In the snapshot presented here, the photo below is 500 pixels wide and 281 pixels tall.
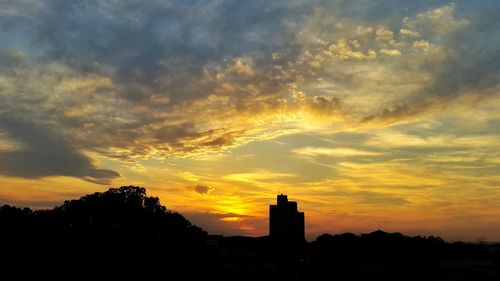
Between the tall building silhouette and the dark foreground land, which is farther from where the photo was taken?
the tall building silhouette

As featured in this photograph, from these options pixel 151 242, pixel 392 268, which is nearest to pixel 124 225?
pixel 151 242

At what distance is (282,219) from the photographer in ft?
374

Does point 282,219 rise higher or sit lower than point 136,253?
higher

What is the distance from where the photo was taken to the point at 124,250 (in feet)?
173

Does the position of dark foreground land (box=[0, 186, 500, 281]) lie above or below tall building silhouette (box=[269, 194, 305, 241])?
below

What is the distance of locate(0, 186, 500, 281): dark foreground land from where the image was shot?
153 ft

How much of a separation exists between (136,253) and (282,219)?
6526 centimetres

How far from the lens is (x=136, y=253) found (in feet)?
175

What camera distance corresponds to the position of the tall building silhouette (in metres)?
113

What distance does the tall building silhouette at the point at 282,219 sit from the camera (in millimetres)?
112750

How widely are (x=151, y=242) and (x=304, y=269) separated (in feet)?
118

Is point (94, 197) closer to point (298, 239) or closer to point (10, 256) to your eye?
point (10, 256)

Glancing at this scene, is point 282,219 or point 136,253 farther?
point 282,219

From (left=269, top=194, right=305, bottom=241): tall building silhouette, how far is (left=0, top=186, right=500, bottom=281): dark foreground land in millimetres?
10608
